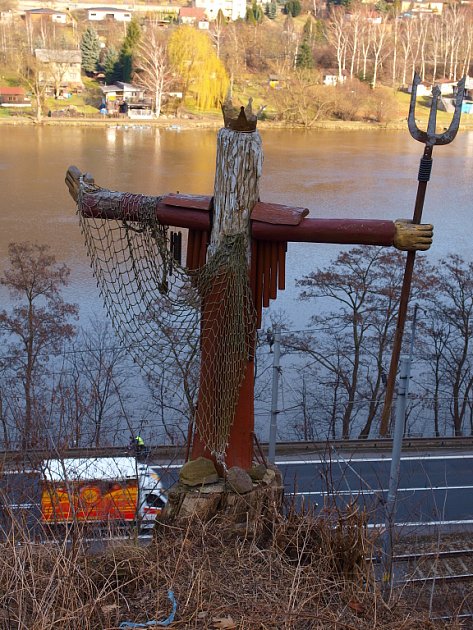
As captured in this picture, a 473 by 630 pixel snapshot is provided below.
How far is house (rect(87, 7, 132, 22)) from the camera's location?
165 feet

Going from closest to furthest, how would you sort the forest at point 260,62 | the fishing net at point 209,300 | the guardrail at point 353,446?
the fishing net at point 209,300 < the guardrail at point 353,446 < the forest at point 260,62

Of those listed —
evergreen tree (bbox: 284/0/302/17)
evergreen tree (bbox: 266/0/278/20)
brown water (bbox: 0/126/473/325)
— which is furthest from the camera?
evergreen tree (bbox: 266/0/278/20)

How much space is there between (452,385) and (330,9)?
48607 mm

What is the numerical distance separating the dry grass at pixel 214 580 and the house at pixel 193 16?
47.4 m

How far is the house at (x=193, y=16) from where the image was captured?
4807 centimetres

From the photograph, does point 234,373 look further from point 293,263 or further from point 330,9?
point 330,9

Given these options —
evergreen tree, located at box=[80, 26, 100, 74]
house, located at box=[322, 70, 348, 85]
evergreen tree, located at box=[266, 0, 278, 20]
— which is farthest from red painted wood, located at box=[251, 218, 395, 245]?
evergreen tree, located at box=[266, 0, 278, 20]

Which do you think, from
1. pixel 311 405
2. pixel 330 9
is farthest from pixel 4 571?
pixel 330 9

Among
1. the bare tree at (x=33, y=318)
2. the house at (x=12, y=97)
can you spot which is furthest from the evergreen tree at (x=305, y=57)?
the bare tree at (x=33, y=318)

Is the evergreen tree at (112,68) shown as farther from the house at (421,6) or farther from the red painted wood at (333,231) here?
the red painted wood at (333,231)

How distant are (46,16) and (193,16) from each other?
8774 millimetres

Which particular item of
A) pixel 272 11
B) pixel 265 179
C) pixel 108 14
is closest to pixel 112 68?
pixel 108 14

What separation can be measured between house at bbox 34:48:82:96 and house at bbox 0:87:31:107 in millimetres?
1171

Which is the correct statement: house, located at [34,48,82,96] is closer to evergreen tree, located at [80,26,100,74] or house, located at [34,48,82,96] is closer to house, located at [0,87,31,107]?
evergreen tree, located at [80,26,100,74]
